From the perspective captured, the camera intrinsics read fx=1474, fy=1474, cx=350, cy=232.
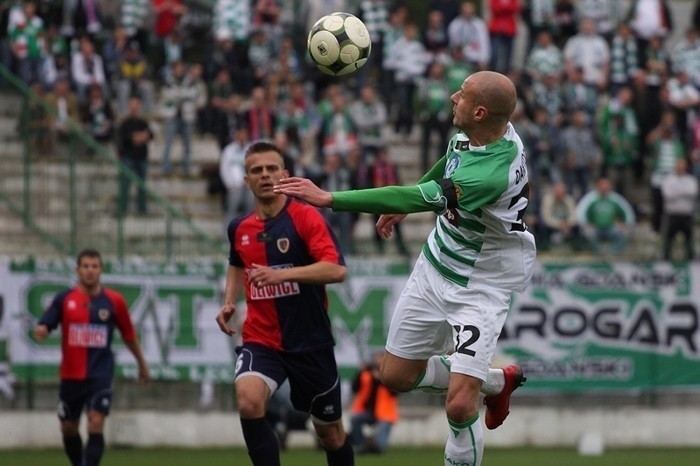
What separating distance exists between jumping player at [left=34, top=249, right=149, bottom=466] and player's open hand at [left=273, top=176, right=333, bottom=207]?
5591 mm

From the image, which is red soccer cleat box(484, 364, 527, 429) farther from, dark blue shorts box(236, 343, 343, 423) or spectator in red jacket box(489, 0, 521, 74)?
spectator in red jacket box(489, 0, 521, 74)

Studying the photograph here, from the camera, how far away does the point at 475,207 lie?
9062mm

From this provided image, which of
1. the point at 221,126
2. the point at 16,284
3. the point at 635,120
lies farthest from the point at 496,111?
the point at 635,120

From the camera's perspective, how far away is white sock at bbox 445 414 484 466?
931 centimetres

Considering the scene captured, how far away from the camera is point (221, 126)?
22.0 m

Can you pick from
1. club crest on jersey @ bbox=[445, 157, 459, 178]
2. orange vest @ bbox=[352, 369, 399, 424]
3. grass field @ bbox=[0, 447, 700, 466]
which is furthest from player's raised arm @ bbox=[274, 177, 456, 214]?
orange vest @ bbox=[352, 369, 399, 424]

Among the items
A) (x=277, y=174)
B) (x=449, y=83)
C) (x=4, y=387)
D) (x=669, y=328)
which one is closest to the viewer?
(x=277, y=174)

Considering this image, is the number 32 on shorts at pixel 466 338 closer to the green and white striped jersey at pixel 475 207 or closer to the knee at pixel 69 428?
the green and white striped jersey at pixel 475 207

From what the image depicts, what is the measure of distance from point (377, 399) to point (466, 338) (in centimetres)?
900

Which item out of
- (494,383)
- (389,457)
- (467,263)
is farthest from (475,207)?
(389,457)

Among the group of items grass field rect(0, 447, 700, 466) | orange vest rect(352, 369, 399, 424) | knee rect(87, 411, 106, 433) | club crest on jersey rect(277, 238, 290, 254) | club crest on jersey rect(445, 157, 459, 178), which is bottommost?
grass field rect(0, 447, 700, 466)

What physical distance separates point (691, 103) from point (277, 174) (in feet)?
49.4

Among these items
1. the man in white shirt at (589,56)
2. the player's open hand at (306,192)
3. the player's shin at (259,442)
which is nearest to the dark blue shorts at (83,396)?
the player's shin at (259,442)

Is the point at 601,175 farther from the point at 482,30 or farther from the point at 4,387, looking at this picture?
the point at 4,387
